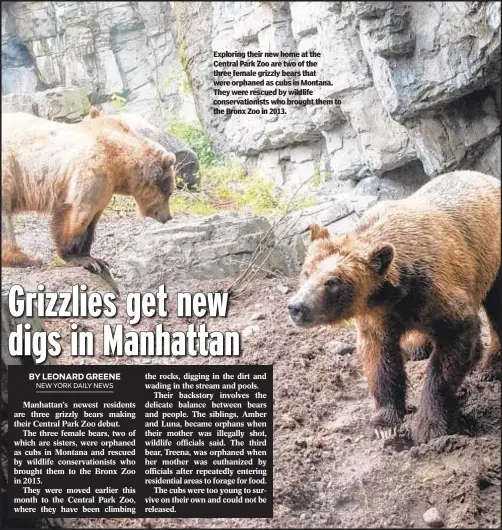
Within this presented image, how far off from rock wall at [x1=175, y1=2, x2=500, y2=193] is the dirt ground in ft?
3.18

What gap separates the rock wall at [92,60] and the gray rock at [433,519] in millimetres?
2740

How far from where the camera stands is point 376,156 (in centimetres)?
533

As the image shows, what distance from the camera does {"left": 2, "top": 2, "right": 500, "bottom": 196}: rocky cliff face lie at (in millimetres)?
4703

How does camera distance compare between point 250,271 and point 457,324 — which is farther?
point 250,271

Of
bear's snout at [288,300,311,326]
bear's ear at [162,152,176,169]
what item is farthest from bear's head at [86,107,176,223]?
bear's snout at [288,300,311,326]

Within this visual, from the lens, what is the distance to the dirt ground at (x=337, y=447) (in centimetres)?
426

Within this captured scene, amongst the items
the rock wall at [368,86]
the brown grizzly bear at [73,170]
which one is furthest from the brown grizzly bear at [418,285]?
the brown grizzly bear at [73,170]

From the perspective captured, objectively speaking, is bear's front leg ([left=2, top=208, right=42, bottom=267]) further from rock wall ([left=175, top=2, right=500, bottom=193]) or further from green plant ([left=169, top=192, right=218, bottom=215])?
rock wall ([left=175, top=2, right=500, bottom=193])

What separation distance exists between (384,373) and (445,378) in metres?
0.36

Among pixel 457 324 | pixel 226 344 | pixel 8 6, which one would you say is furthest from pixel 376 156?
pixel 8 6

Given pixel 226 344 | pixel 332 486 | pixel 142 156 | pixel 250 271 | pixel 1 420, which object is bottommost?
pixel 332 486

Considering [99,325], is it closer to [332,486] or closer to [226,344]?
[226,344]

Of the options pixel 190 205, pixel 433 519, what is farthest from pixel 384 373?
pixel 190 205

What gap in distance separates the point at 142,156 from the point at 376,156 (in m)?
1.59
